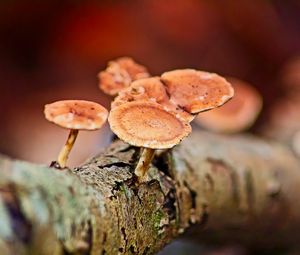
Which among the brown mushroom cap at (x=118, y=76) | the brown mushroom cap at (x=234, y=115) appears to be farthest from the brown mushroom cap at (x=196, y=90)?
the brown mushroom cap at (x=234, y=115)

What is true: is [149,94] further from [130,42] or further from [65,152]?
[130,42]

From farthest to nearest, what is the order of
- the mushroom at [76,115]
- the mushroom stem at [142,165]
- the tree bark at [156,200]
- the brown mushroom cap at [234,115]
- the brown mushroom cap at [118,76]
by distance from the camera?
the brown mushroom cap at [234,115] → the brown mushroom cap at [118,76] → the mushroom stem at [142,165] → the mushroom at [76,115] → the tree bark at [156,200]

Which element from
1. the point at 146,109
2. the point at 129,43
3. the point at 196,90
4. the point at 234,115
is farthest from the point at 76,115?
the point at 129,43

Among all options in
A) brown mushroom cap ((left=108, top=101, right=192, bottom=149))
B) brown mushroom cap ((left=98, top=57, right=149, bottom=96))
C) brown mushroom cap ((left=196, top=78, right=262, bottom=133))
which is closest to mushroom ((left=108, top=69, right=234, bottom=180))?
brown mushroom cap ((left=108, top=101, right=192, bottom=149))

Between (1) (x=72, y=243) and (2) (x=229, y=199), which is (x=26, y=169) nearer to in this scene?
(1) (x=72, y=243)

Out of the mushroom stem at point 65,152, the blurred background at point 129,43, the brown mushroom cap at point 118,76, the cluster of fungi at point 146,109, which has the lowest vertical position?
the blurred background at point 129,43

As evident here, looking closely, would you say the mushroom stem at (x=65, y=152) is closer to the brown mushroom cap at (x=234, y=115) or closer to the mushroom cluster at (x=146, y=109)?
the mushroom cluster at (x=146, y=109)

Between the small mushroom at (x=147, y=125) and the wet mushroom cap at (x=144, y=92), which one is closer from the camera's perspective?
the small mushroom at (x=147, y=125)

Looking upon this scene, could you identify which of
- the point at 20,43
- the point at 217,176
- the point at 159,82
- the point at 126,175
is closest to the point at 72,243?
the point at 126,175

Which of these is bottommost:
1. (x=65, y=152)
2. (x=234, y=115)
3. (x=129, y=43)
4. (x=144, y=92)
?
(x=129, y=43)
